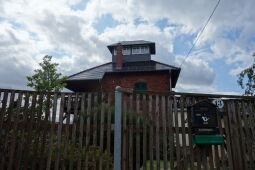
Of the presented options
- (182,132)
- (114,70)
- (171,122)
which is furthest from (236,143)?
(114,70)

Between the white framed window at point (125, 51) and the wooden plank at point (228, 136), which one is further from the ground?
the white framed window at point (125, 51)

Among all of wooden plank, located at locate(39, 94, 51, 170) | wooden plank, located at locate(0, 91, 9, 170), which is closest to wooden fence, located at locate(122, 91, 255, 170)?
wooden plank, located at locate(39, 94, 51, 170)

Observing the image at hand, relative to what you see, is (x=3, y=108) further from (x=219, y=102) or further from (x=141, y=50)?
(x=141, y=50)

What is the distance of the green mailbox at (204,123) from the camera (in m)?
3.21

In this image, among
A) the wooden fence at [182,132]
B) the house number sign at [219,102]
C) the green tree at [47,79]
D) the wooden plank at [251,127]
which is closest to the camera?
the wooden fence at [182,132]

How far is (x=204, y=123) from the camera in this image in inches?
130

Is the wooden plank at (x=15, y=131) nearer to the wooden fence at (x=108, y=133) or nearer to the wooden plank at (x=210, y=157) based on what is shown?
the wooden fence at (x=108, y=133)

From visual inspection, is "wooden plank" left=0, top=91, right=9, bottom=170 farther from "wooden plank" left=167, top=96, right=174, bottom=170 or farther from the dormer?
the dormer

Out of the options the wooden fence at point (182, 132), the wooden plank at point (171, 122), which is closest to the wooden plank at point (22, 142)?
the wooden fence at point (182, 132)

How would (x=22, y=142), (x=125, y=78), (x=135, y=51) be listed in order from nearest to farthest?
(x=22, y=142) < (x=125, y=78) < (x=135, y=51)

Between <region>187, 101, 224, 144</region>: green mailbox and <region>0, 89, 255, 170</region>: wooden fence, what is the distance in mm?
127

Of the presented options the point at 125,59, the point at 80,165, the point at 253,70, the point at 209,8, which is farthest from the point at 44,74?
the point at 253,70

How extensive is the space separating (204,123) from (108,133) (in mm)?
1843

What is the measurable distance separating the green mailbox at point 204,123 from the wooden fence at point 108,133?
127 mm
